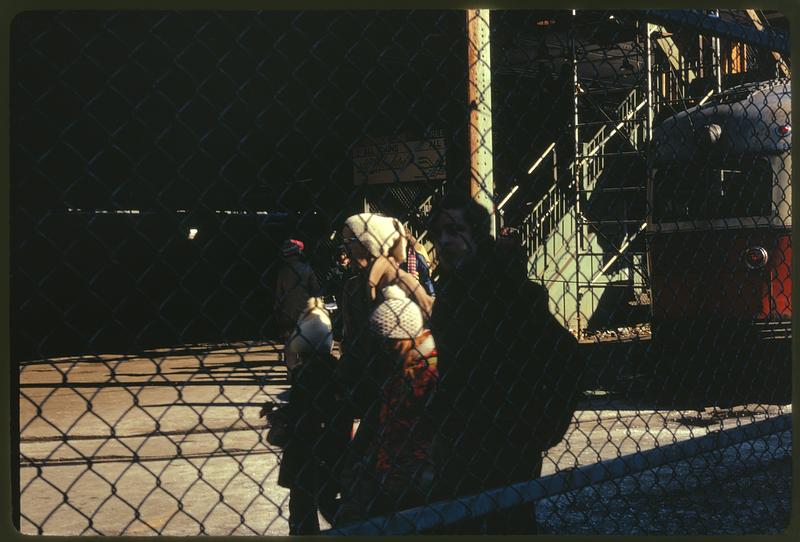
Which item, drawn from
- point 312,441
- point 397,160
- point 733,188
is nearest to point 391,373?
point 312,441

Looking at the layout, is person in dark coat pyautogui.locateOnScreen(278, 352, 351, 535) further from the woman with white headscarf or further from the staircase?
the staircase

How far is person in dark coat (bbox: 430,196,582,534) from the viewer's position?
3355mm

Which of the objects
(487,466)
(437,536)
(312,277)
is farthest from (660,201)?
(437,536)

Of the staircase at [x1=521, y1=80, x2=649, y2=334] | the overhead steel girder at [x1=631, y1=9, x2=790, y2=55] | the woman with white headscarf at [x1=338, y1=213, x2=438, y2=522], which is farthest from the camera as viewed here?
the staircase at [x1=521, y1=80, x2=649, y2=334]

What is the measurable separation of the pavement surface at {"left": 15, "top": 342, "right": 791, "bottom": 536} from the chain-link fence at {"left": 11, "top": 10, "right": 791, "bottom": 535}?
45 millimetres

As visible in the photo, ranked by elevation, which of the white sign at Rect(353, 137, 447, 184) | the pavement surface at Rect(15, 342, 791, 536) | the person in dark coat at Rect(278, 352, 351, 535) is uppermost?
the person in dark coat at Rect(278, 352, 351, 535)

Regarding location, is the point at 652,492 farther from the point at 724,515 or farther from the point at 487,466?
the point at 487,466

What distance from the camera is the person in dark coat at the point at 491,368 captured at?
336 centimetres

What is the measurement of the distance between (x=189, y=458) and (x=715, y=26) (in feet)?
16.1

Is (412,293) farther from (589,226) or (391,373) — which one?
(589,226)

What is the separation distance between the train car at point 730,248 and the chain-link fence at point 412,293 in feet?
0.12

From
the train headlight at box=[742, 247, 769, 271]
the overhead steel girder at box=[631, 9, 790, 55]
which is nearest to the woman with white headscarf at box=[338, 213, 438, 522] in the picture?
the overhead steel girder at box=[631, 9, 790, 55]

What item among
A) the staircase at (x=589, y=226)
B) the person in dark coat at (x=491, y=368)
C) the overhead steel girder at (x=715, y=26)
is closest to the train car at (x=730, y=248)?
the overhead steel girder at (x=715, y=26)

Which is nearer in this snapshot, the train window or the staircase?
the train window
